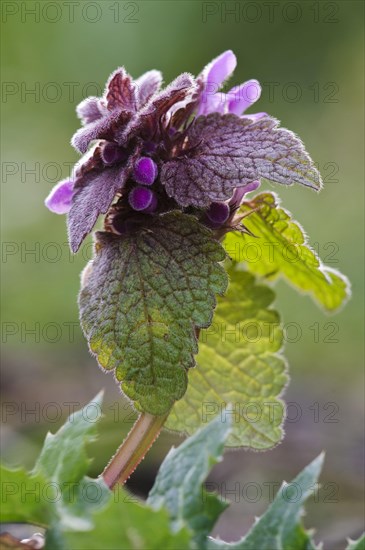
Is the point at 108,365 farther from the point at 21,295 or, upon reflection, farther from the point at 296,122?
the point at 296,122

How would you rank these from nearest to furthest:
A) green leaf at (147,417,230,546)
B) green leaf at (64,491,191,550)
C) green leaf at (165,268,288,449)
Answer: green leaf at (64,491,191,550) → green leaf at (147,417,230,546) → green leaf at (165,268,288,449)

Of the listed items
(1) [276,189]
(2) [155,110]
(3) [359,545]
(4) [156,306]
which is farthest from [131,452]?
(1) [276,189]

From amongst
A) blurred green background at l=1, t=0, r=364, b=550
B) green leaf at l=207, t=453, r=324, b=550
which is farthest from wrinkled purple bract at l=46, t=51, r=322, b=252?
blurred green background at l=1, t=0, r=364, b=550

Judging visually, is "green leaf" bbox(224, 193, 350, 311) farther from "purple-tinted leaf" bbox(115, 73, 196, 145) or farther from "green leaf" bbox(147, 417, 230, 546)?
"green leaf" bbox(147, 417, 230, 546)

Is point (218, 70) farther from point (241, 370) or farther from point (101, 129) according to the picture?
point (241, 370)

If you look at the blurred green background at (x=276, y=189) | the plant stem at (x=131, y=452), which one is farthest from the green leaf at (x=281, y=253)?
the blurred green background at (x=276, y=189)

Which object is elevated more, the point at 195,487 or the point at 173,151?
the point at 173,151

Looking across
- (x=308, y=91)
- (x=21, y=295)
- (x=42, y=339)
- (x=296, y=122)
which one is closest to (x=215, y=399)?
(x=42, y=339)
